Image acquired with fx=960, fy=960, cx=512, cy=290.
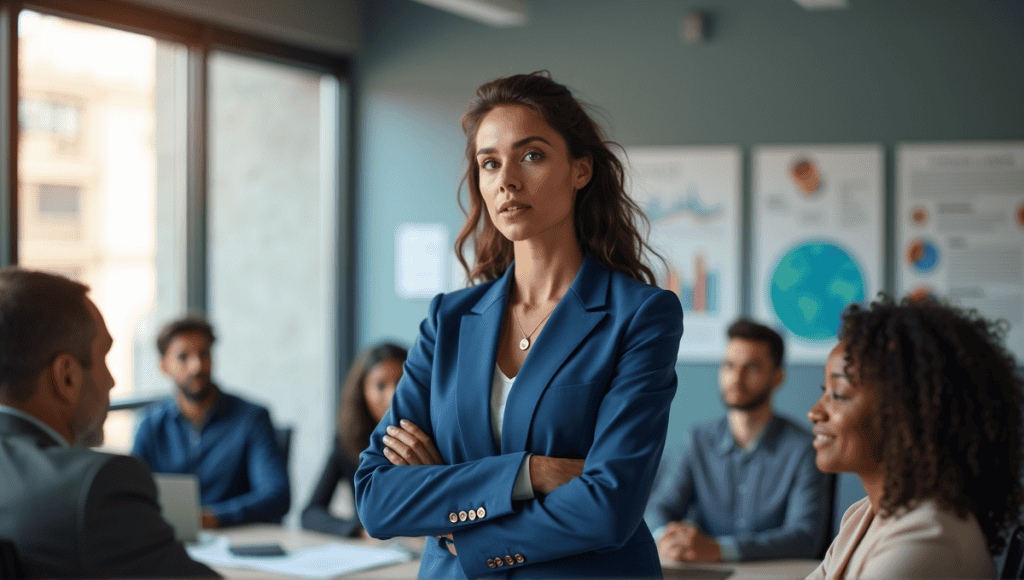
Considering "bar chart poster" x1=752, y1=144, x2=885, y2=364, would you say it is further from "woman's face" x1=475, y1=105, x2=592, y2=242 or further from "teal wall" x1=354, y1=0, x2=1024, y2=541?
"woman's face" x1=475, y1=105, x2=592, y2=242

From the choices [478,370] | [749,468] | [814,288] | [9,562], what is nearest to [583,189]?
[478,370]

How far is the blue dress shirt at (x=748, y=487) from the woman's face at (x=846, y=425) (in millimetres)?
1586

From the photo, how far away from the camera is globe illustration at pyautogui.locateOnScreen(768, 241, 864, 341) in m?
4.85

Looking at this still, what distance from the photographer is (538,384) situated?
170 centimetres

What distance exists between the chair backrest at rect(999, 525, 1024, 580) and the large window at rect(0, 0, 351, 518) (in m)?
3.33

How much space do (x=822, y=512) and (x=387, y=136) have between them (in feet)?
11.8

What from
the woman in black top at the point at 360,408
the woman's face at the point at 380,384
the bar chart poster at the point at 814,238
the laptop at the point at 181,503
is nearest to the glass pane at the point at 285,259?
the woman in black top at the point at 360,408

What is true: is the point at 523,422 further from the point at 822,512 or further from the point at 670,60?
the point at 670,60

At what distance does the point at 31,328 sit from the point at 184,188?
3425 mm

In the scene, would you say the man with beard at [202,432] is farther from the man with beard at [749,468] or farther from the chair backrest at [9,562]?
the chair backrest at [9,562]

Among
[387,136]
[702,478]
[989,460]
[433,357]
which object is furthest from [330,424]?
[989,460]

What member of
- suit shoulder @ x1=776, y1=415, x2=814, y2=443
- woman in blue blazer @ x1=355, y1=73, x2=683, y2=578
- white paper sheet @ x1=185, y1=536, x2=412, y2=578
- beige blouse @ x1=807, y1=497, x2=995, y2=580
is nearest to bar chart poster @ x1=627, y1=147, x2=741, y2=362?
suit shoulder @ x1=776, y1=415, x2=814, y2=443

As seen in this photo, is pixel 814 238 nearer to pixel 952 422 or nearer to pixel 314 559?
pixel 314 559

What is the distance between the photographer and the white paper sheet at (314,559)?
2.70 m
